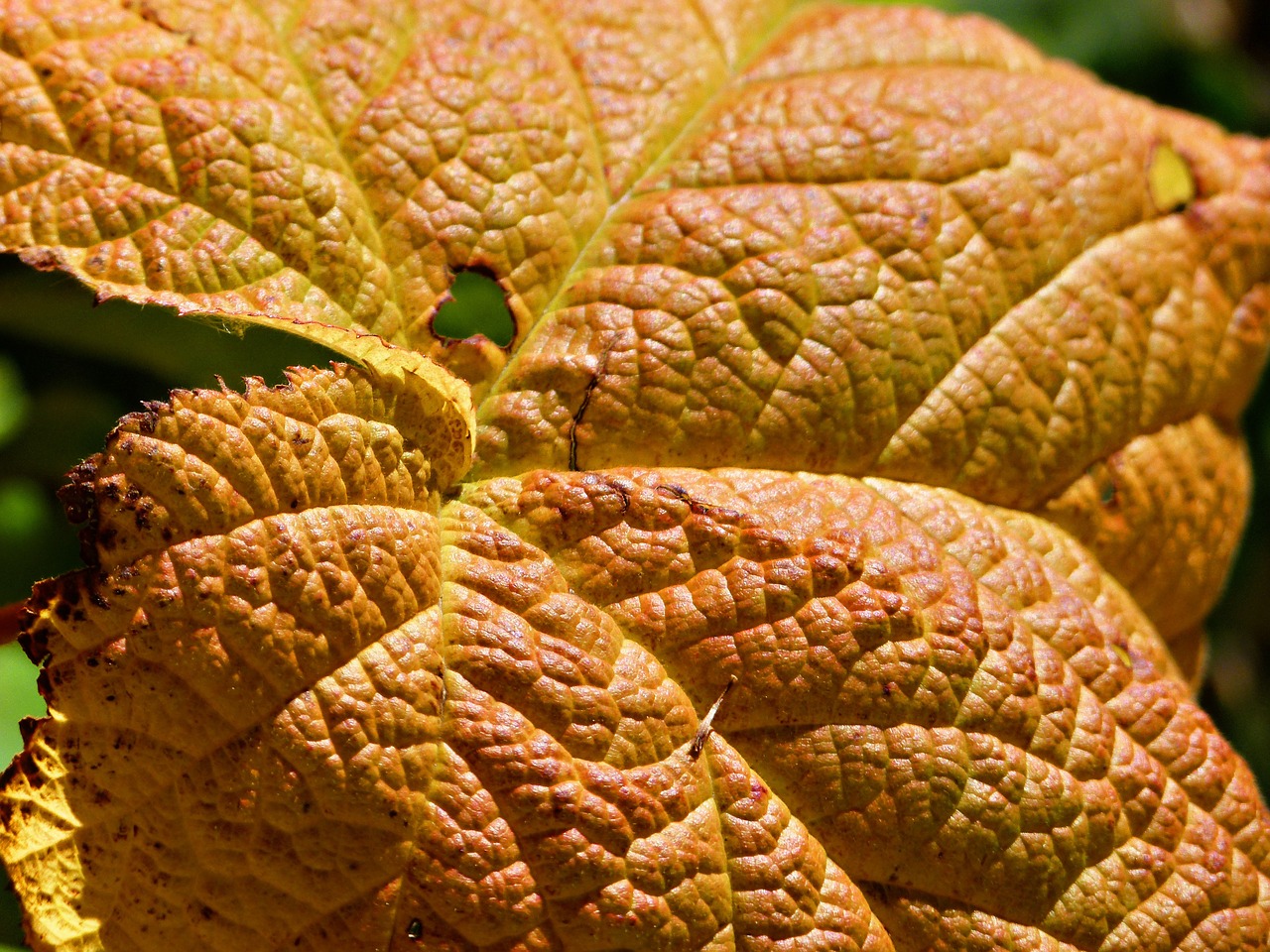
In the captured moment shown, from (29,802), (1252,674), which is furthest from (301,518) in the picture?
(1252,674)

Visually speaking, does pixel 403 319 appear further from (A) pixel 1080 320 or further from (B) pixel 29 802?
(A) pixel 1080 320

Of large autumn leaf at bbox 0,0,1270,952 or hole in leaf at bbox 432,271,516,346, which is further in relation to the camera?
hole in leaf at bbox 432,271,516,346

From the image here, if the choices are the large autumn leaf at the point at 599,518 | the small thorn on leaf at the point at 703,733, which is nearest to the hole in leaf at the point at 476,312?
the large autumn leaf at the point at 599,518

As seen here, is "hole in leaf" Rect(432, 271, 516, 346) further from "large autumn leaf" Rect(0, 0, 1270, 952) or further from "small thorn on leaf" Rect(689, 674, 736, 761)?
"small thorn on leaf" Rect(689, 674, 736, 761)

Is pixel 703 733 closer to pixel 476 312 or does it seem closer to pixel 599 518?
pixel 599 518

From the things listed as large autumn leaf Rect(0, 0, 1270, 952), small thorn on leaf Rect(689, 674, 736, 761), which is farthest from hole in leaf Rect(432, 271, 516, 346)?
small thorn on leaf Rect(689, 674, 736, 761)

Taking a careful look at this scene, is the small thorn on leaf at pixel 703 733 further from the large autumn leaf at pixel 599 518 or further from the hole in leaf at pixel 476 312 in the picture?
the hole in leaf at pixel 476 312
